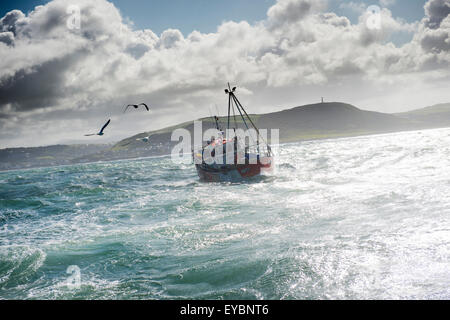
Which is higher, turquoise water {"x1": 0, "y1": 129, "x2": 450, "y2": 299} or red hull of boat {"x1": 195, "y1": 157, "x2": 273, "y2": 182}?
red hull of boat {"x1": 195, "y1": 157, "x2": 273, "y2": 182}

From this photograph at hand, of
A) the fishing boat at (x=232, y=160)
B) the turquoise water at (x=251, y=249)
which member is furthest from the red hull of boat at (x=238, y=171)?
the turquoise water at (x=251, y=249)

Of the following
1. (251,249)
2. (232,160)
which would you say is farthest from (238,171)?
(251,249)

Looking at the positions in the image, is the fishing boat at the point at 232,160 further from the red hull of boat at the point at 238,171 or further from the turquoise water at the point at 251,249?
the turquoise water at the point at 251,249

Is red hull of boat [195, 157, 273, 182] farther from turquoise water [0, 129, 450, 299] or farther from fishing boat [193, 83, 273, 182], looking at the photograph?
turquoise water [0, 129, 450, 299]

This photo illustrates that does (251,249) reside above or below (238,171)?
below

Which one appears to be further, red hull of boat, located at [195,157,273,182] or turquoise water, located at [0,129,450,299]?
red hull of boat, located at [195,157,273,182]

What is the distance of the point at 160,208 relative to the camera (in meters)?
20.9

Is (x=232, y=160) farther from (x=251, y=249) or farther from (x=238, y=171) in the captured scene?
(x=251, y=249)

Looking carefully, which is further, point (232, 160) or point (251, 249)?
point (232, 160)

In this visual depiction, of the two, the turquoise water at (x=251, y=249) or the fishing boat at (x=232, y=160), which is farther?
the fishing boat at (x=232, y=160)

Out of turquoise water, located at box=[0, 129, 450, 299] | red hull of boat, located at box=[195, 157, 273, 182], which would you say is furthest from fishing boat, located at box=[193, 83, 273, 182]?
turquoise water, located at box=[0, 129, 450, 299]

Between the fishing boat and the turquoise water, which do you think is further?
the fishing boat

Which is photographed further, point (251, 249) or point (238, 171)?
point (238, 171)
